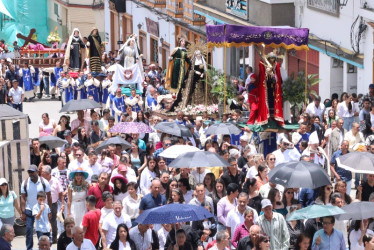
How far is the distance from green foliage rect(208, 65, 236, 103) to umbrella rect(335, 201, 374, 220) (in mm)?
12725

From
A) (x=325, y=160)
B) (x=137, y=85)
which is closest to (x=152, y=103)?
(x=137, y=85)

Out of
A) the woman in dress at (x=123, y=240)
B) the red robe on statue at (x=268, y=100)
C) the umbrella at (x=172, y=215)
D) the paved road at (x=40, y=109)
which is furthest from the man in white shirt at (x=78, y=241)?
the paved road at (x=40, y=109)

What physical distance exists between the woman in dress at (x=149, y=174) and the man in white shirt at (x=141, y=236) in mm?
3468

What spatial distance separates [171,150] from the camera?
20.5m

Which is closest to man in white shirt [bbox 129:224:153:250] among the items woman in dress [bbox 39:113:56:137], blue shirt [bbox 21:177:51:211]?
blue shirt [bbox 21:177:51:211]

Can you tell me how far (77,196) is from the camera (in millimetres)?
18125

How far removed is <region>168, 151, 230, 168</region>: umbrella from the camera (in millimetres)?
18484

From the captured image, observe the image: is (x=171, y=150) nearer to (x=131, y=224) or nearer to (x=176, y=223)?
(x=131, y=224)

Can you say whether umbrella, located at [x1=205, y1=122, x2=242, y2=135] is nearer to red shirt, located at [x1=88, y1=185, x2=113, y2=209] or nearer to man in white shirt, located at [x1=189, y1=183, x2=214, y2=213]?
red shirt, located at [x1=88, y1=185, x2=113, y2=209]

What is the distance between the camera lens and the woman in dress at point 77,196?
18125 mm

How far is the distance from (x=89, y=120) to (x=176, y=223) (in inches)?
421

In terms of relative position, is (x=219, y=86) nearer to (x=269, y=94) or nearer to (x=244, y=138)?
(x=269, y=94)

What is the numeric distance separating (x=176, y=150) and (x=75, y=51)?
Result: 65.2ft

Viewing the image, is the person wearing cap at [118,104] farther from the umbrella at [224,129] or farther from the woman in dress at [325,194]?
the woman in dress at [325,194]
